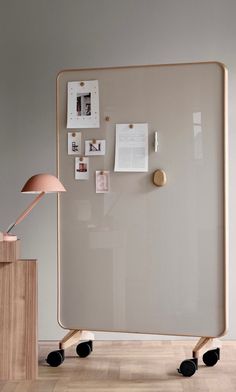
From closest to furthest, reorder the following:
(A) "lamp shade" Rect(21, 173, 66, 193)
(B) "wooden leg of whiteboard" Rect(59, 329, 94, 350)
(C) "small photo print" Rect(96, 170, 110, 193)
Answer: (A) "lamp shade" Rect(21, 173, 66, 193)
(C) "small photo print" Rect(96, 170, 110, 193)
(B) "wooden leg of whiteboard" Rect(59, 329, 94, 350)

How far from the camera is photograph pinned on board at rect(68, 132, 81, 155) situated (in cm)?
399

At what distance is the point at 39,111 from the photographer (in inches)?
188

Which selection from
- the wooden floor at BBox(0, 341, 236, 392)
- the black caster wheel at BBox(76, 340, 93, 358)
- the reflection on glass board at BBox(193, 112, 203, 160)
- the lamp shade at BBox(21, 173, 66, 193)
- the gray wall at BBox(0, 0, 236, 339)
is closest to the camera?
the wooden floor at BBox(0, 341, 236, 392)

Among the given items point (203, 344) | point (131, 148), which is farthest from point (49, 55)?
point (203, 344)

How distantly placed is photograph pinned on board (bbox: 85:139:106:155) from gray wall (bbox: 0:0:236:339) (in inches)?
32.4

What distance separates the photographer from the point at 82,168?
157 inches

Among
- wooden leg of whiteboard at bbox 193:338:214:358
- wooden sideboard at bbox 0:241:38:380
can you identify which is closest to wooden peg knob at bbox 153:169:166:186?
wooden sideboard at bbox 0:241:38:380

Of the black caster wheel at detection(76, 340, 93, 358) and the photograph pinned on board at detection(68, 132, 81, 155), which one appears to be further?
the black caster wheel at detection(76, 340, 93, 358)

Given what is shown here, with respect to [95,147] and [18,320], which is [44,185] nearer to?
[95,147]

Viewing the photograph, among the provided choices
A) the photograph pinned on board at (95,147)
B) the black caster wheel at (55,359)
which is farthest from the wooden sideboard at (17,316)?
the photograph pinned on board at (95,147)

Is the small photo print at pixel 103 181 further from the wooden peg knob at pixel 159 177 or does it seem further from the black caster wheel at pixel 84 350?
the black caster wheel at pixel 84 350

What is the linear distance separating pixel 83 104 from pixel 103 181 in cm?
46

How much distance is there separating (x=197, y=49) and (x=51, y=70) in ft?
3.33

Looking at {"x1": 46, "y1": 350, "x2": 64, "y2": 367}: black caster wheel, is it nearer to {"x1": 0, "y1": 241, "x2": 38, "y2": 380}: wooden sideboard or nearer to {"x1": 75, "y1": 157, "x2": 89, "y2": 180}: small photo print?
{"x1": 0, "y1": 241, "x2": 38, "y2": 380}: wooden sideboard
